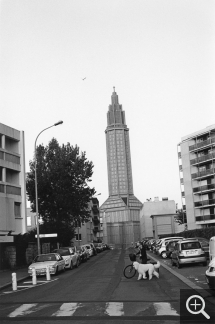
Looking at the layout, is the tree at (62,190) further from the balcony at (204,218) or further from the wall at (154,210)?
the wall at (154,210)

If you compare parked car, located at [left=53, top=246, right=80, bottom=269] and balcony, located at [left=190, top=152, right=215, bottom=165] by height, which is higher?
balcony, located at [left=190, top=152, right=215, bottom=165]

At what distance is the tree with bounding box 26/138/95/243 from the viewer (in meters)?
48.5

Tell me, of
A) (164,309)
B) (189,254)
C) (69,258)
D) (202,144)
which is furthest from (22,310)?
(202,144)

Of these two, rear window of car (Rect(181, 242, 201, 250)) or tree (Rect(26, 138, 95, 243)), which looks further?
tree (Rect(26, 138, 95, 243))

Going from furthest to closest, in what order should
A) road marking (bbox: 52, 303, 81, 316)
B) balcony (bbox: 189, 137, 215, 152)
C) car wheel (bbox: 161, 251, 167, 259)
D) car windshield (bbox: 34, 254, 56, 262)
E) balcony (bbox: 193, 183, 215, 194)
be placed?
balcony (bbox: 189, 137, 215, 152) < balcony (bbox: 193, 183, 215, 194) < car wheel (bbox: 161, 251, 167, 259) < car windshield (bbox: 34, 254, 56, 262) < road marking (bbox: 52, 303, 81, 316)

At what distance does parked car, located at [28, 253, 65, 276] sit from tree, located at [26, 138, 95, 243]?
21.6 meters

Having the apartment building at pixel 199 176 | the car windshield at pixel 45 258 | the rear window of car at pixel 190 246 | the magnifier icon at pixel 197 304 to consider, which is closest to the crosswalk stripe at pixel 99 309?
the magnifier icon at pixel 197 304

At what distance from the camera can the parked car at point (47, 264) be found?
24.0 meters

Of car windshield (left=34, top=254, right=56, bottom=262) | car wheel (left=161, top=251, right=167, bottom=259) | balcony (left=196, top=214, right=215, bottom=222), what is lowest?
car wheel (left=161, top=251, right=167, bottom=259)

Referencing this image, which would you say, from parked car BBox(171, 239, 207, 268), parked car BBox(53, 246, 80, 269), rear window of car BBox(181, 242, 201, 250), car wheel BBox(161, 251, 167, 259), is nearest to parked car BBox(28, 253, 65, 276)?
parked car BBox(53, 246, 80, 269)

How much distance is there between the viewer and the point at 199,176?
7612cm

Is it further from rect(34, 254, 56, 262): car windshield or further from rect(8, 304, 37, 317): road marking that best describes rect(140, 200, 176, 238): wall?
rect(8, 304, 37, 317): road marking

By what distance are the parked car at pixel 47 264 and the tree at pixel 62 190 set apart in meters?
21.6

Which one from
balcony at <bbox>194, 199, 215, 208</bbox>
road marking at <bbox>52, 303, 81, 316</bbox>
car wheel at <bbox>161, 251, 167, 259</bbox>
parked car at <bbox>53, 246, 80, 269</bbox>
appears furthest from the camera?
balcony at <bbox>194, 199, 215, 208</bbox>
